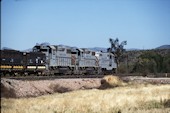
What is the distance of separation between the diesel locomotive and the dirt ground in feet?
27.2

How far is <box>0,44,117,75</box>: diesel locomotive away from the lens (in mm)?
42312

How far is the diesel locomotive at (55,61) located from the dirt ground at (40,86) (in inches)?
326

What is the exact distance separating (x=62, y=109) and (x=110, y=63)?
4780 centimetres

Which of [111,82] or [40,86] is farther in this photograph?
[111,82]

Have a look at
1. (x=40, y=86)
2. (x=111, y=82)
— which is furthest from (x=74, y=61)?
(x=40, y=86)

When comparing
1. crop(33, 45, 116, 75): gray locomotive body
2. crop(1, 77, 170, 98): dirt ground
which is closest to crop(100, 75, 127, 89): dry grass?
crop(1, 77, 170, 98): dirt ground

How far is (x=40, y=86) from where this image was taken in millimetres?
32438

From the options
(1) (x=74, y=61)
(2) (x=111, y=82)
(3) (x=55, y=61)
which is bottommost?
(2) (x=111, y=82)

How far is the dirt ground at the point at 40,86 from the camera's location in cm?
2720

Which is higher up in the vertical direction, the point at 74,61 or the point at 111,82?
the point at 74,61

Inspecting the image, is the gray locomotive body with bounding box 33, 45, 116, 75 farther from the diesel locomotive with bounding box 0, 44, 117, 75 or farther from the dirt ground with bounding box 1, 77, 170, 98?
the dirt ground with bounding box 1, 77, 170, 98

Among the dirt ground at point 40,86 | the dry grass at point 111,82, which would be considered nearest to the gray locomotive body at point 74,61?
the dry grass at point 111,82

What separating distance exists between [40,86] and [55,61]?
1791 cm

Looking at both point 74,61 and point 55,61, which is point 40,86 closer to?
point 55,61
